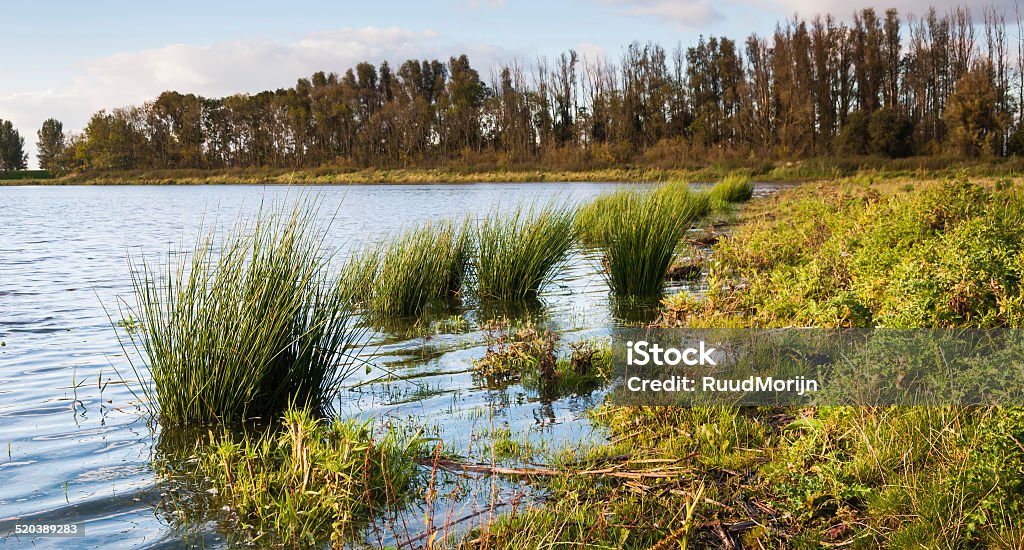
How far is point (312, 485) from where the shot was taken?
3.48m

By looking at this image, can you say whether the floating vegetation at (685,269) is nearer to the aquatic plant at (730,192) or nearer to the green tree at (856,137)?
the aquatic plant at (730,192)

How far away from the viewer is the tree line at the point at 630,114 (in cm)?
4728

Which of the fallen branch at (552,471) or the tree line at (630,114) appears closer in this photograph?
the fallen branch at (552,471)

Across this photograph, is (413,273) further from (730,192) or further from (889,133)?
(889,133)

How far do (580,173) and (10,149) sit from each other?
244 ft

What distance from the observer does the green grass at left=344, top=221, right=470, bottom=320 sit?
27.5 ft

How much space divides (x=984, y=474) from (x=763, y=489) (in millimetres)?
870

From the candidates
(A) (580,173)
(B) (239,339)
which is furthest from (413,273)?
(A) (580,173)

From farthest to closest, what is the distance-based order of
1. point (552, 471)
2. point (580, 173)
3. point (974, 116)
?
1. point (580, 173)
2. point (974, 116)
3. point (552, 471)

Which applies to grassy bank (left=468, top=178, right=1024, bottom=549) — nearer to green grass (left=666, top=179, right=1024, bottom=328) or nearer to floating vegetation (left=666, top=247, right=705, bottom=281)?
green grass (left=666, top=179, right=1024, bottom=328)

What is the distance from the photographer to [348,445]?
3.45m

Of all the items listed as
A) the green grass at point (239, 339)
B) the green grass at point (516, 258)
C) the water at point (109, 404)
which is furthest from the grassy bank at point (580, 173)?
the green grass at point (239, 339)

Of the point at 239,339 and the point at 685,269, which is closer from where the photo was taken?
the point at 239,339

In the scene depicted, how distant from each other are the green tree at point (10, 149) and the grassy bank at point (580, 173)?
238 centimetres
